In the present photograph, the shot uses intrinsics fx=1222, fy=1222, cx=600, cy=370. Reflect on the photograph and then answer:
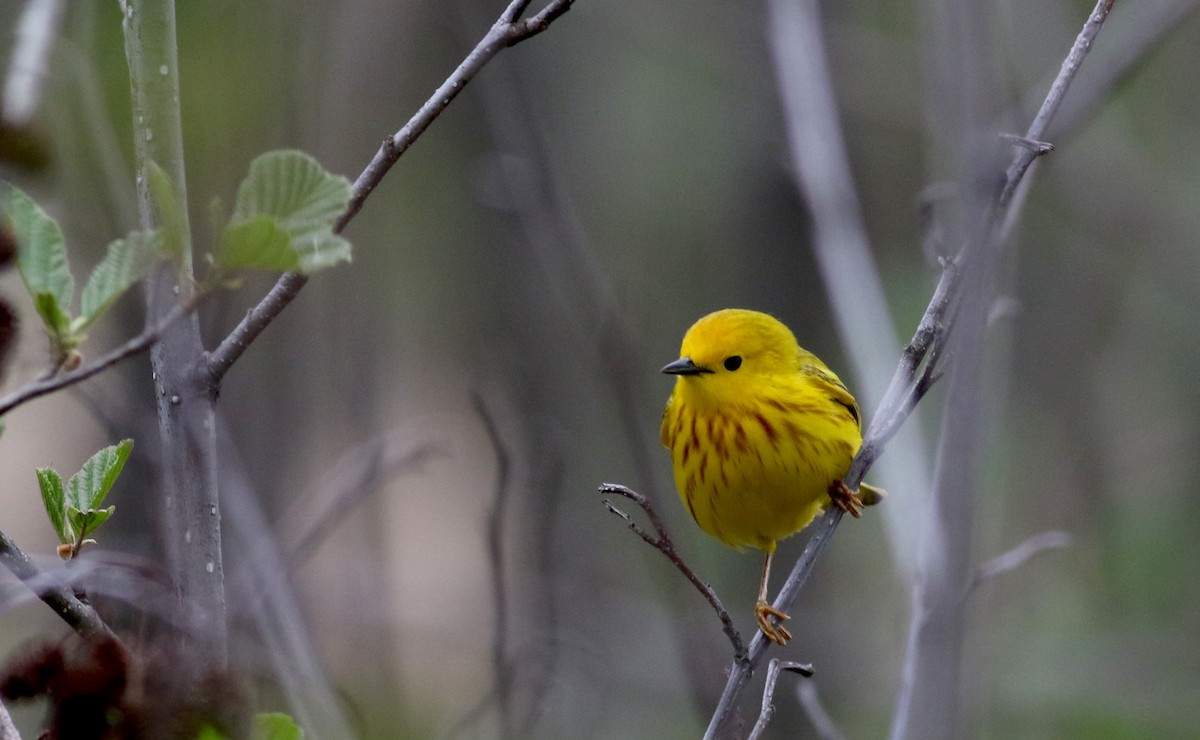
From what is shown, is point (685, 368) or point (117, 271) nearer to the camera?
point (117, 271)

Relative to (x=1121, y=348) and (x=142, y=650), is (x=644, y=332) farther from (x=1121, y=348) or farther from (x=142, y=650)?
(x=142, y=650)

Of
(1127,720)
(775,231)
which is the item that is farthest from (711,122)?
(1127,720)

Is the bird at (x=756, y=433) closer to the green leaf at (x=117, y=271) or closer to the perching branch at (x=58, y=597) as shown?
the perching branch at (x=58, y=597)

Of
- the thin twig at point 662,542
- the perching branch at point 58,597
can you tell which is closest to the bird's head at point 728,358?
the thin twig at point 662,542

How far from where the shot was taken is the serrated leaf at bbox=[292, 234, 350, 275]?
1.28 m

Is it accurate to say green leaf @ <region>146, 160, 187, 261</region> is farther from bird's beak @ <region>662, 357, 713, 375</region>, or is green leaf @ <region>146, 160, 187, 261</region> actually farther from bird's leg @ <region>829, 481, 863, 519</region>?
bird's beak @ <region>662, 357, 713, 375</region>

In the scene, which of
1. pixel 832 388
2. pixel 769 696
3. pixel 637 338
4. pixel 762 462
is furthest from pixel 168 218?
pixel 637 338

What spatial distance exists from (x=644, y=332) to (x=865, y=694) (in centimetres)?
356

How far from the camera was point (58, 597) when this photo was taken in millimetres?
1491

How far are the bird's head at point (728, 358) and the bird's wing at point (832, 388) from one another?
0.09 metres

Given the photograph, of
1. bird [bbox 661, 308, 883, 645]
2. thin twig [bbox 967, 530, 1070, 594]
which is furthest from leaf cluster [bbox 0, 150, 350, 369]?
bird [bbox 661, 308, 883, 645]

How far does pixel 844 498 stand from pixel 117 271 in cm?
256

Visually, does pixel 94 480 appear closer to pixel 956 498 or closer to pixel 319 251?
pixel 319 251

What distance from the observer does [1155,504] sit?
752cm
